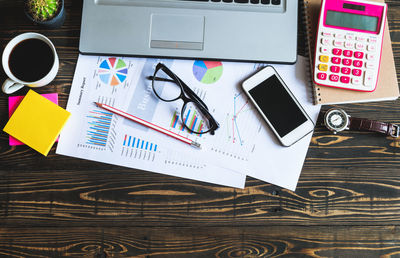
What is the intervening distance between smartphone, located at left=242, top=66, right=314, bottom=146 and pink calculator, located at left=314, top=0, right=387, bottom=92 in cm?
7

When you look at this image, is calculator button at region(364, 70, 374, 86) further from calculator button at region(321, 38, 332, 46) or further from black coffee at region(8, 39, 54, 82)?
black coffee at region(8, 39, 54, 82)

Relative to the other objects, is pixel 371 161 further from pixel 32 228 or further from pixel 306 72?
pixel 32 228

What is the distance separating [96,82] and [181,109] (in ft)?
0.63

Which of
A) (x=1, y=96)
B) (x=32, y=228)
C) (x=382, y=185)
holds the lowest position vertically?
(x=32, y=228)

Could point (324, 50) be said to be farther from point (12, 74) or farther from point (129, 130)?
point (12, 74)

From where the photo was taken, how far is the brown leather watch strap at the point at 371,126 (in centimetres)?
67

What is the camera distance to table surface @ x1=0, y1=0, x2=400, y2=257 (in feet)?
2.22

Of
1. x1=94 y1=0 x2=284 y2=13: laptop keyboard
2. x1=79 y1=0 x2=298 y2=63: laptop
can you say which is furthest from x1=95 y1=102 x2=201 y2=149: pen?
x1=94 y1=0 x2=284 y2=13: laptop keyboard

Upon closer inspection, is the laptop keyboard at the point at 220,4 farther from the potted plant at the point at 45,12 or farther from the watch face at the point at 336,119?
the watch face at the point at 336,119

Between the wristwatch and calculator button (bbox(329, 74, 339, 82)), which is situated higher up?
calculator button (bbox(329, 74, 339, 82))

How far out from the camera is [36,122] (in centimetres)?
66

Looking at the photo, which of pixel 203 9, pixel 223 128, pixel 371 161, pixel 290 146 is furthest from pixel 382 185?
pixel 203 9

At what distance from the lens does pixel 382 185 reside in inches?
27.4

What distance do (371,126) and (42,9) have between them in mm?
706
